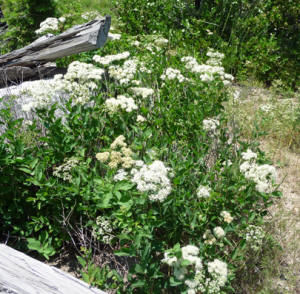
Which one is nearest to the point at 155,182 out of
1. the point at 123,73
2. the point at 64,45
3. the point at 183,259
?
the point at 183,259

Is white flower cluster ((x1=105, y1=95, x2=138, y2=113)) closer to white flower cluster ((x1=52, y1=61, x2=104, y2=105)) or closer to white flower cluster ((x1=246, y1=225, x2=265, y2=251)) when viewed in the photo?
white flower cluster ((x1=52, y1=61, x2=104, y2=105))

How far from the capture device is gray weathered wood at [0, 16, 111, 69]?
400 cm

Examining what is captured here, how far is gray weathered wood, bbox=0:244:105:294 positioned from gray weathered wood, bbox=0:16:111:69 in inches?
121

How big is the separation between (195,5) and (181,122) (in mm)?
4877

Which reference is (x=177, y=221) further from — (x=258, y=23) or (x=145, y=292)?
(x=258, y=23)

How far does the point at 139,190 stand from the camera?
196 cm

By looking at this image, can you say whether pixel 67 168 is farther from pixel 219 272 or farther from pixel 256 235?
pixel 256 235

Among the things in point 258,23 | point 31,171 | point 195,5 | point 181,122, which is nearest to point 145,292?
point 31,171

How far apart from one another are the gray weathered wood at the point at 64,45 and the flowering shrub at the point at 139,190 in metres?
1.01

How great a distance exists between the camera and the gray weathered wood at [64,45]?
4.00 meters

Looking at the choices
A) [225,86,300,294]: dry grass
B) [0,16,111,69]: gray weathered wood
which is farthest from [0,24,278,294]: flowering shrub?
[0,16,111,69]: gray weathered wood

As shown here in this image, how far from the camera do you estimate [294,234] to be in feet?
8.38

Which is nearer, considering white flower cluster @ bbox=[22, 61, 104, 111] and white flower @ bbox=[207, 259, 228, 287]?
white flower @ bbox=[207, 259, 228, 287]

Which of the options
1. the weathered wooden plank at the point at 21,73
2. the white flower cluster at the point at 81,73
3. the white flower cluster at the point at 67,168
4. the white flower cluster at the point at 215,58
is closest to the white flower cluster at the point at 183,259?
the white flower cluster at the point at 67,168
